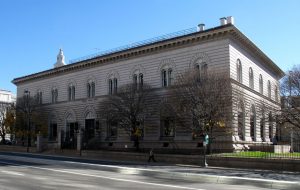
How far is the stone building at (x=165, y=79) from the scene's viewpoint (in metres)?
42.1

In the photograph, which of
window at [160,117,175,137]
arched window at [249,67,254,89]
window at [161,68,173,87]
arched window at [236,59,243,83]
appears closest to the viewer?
arched window at [236,59,243,83]

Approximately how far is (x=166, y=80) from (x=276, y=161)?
65.9 ft

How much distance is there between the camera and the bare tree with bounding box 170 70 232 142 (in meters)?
35.0

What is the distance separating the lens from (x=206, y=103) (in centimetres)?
3491

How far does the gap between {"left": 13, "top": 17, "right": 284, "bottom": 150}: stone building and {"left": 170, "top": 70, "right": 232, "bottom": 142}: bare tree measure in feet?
7.56

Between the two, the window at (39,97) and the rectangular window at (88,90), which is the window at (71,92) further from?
the window at (39,97)

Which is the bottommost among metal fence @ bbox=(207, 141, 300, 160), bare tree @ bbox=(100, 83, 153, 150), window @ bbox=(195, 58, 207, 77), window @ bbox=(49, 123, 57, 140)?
metal fence @ bbox=(207, 141, 300, 160)

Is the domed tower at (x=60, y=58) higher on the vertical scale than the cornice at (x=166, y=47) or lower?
higher

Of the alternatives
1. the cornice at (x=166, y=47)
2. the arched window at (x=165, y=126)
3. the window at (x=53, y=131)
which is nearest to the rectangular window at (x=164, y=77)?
the cornice at (x=166, y=47)

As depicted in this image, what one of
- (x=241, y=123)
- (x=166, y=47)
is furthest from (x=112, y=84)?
(x=241, y=123)

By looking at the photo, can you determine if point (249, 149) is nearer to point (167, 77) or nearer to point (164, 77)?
point (167, 77)

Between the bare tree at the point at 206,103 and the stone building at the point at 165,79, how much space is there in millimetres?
2304

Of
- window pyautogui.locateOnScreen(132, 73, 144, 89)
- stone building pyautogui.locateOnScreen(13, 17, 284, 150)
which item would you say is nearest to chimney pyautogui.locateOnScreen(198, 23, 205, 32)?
stone building pyautogui.locateOnScreen(13, 17, 284, 150)

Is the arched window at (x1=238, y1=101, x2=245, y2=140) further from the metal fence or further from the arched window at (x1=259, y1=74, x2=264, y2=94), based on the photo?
the arched window at (x1=259, y1=74, x2=264, y2=94)
